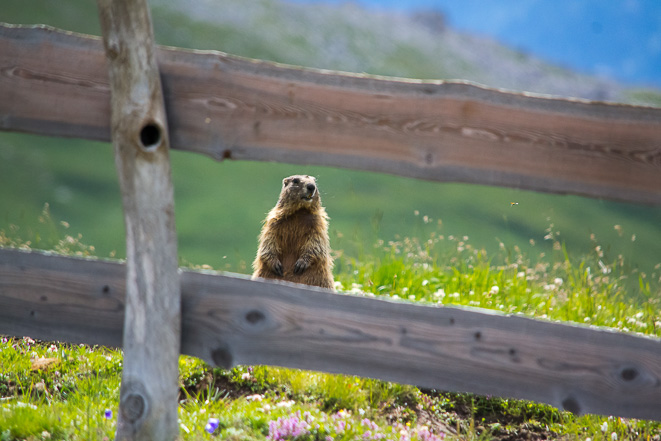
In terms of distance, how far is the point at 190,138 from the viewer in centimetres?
281

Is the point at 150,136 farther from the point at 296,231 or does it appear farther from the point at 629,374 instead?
the point at 296,231

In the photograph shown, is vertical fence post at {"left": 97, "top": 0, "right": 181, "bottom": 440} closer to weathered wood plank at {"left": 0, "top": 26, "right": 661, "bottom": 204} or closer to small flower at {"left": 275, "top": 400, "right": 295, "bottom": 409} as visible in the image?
weathered wood plank at {"left": 0, "top": 26, "right": 661, "bottom": 204}

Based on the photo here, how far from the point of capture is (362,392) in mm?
3973

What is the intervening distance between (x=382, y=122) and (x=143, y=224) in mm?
1170

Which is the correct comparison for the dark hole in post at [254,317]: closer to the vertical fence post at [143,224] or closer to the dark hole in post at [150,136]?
the vertical fence post at [143,224]

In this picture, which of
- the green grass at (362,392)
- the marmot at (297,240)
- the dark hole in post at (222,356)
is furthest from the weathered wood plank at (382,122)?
the marmot at (297,240)

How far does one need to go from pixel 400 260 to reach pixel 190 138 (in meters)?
3.34

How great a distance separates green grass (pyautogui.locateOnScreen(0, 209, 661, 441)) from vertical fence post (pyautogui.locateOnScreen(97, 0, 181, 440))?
31 cm

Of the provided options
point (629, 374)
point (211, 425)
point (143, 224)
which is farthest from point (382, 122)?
point (211, 425)

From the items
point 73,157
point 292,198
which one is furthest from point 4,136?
point 292,198

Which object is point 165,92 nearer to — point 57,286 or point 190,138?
point 190,138

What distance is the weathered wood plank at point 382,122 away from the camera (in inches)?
106

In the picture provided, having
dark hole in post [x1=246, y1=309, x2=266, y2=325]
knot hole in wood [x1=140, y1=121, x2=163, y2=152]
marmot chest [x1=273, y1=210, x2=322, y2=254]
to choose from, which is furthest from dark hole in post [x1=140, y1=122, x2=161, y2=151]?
marmot chest [x1=273, y1=210, x2=322, y2=254]

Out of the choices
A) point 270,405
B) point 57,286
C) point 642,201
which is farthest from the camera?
point 270,405
